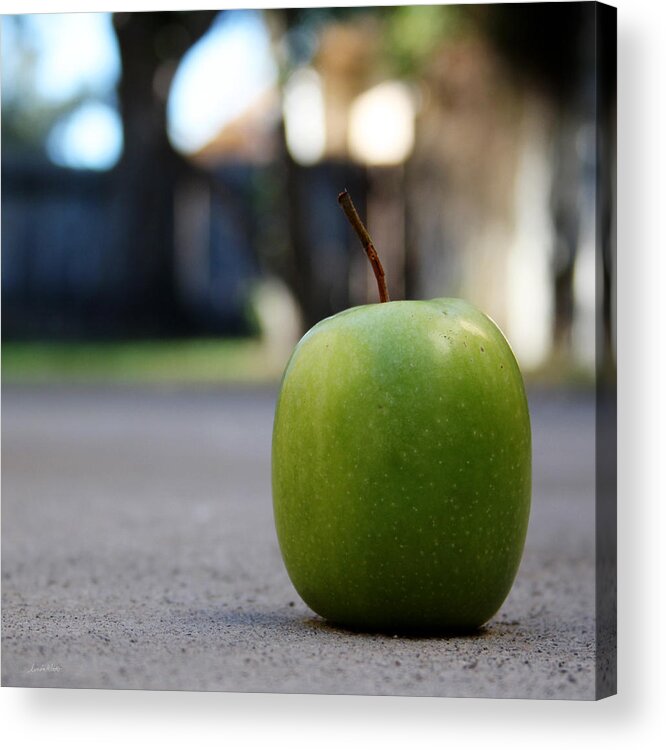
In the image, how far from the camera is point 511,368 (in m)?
2.20

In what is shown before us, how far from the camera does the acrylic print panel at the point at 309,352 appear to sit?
7.00 feet

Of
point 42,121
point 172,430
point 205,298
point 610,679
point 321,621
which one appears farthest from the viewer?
point 205,298

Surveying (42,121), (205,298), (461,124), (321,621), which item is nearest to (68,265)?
(205,298)

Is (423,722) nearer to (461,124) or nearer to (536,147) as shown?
(536,147)

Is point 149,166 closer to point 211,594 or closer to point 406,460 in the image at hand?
point 211,594

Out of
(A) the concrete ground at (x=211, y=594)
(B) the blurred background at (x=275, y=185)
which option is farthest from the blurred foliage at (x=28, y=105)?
(A) the concrete ground at (x=211, y=594)

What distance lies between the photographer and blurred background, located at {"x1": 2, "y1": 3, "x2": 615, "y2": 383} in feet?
18.6

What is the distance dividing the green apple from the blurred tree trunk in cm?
204

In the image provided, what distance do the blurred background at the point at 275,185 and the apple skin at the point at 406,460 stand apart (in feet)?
7.79

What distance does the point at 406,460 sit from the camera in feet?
6.90

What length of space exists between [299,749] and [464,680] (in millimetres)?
298

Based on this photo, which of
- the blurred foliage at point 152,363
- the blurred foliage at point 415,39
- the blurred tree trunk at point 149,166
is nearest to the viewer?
the blurred tree trunk at point 149,166
